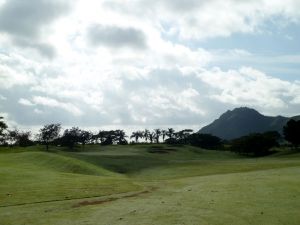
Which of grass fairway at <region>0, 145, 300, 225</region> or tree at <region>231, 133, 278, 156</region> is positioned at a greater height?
tree at <region>231, 133, 278, 156</region>

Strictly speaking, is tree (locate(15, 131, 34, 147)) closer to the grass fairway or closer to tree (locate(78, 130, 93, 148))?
tree (locate(78, 130, 93, 148))

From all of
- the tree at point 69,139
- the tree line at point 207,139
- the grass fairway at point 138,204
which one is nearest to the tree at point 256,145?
the tree line at point 207,139

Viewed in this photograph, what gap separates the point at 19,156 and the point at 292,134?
78.0m

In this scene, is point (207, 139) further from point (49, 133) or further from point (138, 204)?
point (138, 204)

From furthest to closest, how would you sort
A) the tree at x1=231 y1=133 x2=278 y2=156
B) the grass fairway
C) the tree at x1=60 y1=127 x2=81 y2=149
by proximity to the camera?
the tree at x1=60 y1=127 x2=81 y2=149 → the tree at x1=231 y1=133 x2=278 y2=156 → the grass fairway

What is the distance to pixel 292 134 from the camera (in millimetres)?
126875

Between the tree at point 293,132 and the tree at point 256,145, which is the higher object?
the tree at point 293,132

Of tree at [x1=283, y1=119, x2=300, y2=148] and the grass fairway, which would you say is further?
tree at [x1=283, y1=119, x2=300, y2=148]

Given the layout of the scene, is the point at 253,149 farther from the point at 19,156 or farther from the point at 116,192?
the point at 116,192

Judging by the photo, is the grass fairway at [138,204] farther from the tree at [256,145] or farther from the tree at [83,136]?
the tree at [83,136]

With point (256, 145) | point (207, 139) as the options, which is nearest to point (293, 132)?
point (256, 145)

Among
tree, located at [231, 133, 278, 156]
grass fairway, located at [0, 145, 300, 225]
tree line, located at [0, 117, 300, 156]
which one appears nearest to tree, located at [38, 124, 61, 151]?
tree line, located at [0, 117, 300, 156]

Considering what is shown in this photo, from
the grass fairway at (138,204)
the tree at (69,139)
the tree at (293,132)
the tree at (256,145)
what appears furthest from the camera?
the tree at (69,139)

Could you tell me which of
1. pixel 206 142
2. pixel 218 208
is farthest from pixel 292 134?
pixel 218 208
